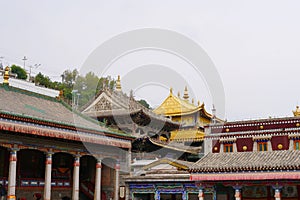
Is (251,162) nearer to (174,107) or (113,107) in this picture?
(113,107)

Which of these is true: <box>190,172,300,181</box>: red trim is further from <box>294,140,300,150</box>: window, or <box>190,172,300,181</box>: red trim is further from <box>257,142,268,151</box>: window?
<box>294,140,300,150</box>: window

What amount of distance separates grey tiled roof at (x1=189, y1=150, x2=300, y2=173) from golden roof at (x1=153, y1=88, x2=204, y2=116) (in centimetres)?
2512

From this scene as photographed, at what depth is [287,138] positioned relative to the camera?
30016 millimetres

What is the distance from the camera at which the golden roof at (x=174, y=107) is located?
53303 mm

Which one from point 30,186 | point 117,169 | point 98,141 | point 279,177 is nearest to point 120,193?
point 117,169

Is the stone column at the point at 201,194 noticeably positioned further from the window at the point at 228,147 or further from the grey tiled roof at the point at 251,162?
the window at the point at 228,147

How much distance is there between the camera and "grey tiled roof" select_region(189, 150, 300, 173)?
23395 mm

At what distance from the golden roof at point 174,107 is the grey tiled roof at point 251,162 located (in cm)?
2512

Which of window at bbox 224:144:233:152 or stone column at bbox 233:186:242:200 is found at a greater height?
window at bbox 224:144:233:152

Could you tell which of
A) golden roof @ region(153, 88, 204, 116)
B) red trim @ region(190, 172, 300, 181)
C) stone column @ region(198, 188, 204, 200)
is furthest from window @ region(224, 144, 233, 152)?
golden roof @ region(153, 88, 204, 116)

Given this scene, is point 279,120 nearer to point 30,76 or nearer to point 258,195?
point 258,195

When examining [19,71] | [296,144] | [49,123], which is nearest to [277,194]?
[296,144]

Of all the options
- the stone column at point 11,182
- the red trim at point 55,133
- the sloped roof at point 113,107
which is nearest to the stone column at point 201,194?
the red trim at point 55,133

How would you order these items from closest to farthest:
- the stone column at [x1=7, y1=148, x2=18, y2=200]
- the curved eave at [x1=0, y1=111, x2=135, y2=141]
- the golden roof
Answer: the curved eave at [x1=0, y1=111, x2=135, y2=141] → the stone column at [x1=7, y1=148, x2=18, y2=200] → the golden roof
